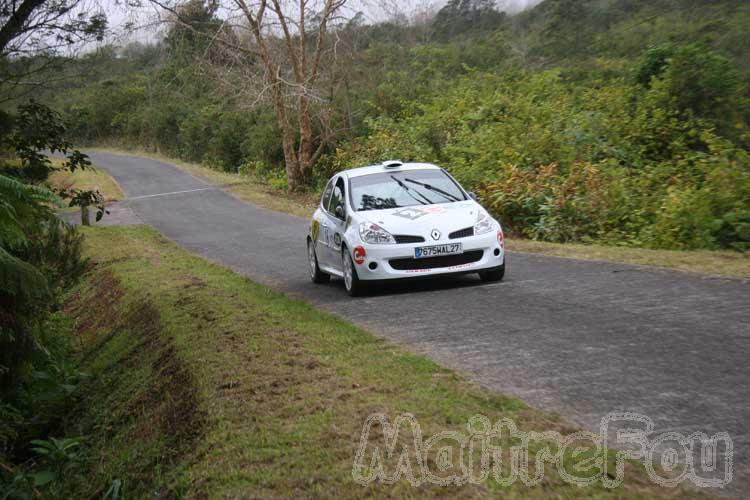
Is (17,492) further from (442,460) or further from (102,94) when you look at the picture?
(102,94)

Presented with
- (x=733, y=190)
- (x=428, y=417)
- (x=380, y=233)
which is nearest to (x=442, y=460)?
(x=428, y=417)

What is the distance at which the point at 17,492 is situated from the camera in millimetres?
6836

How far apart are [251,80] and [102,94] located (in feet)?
178

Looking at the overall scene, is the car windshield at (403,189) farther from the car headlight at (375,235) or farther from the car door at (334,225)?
the car headlight at (375,235)

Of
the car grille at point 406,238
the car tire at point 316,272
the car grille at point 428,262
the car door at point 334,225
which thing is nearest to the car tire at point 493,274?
the car grille at point 428,262

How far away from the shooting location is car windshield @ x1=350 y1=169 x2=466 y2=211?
1230 cm

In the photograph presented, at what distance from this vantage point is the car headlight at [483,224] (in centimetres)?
Answer: 1148

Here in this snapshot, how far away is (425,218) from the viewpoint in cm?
1156

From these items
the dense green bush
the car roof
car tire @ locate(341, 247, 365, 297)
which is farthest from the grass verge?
car tire @ locate(341, 247, 365, 297)

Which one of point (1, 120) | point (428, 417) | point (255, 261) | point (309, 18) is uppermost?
point (309, 18)

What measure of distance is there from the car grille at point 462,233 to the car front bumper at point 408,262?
0.22ft

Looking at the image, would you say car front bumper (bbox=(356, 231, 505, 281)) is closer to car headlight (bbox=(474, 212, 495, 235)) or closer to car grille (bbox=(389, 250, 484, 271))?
car grille (bbox=(389, 250, 484, 271))

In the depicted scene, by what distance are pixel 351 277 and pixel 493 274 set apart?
189 cm

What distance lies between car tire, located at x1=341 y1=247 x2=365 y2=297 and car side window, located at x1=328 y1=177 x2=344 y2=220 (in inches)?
45.1
